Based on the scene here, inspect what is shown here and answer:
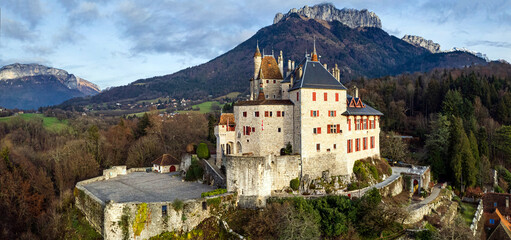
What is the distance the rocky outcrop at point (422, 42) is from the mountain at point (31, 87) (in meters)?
208

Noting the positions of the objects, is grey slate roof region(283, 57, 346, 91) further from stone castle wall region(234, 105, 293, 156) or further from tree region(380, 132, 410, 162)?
tree region(380, 132, 410, 162)

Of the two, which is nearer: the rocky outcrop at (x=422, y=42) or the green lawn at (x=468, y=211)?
the green lawn at (x=468, y=211)

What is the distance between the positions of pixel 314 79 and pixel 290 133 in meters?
6.01

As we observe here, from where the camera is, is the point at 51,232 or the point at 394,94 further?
the point at 394,94

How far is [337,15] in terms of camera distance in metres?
177

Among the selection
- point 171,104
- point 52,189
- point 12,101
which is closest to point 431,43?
point 171,104

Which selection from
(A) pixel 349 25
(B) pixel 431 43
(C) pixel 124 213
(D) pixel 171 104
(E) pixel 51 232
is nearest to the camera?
(C) pixel 124 213

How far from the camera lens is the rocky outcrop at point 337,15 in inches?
6841

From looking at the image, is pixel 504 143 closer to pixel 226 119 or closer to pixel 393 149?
pixel 393 149

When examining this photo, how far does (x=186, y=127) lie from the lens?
61219mm

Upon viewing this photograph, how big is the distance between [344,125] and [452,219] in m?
15.4

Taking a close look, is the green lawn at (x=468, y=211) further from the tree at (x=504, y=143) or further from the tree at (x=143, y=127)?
the tree at (x=143, y=127)

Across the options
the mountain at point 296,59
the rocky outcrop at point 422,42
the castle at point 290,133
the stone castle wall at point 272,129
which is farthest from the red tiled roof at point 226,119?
the rocky outcrop at point 422,42

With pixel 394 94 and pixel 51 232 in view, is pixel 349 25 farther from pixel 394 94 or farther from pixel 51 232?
pixel 51 232
